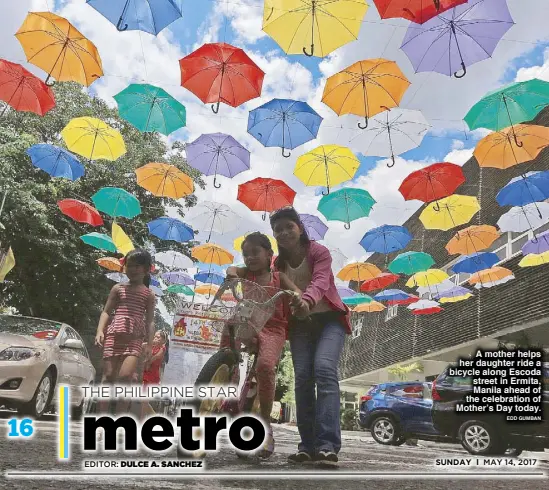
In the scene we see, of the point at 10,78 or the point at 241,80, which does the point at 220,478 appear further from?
the point at 10,78

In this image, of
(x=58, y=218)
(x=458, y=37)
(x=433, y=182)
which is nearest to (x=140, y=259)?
(x=458, y=37)

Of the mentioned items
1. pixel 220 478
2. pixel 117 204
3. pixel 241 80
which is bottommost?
pixel 220 478

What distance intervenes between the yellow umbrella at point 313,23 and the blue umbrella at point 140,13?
1.35 meters

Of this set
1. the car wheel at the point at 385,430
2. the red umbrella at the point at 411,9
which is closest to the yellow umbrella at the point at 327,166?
the red umbrella at the point at 411,9

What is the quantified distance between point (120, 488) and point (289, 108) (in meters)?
8.45

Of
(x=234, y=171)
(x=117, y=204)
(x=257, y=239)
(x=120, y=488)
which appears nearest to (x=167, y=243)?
(x=117, y=204)

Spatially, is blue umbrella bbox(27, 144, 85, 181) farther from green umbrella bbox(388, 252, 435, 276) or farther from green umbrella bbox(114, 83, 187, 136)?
green umbrella bbox(388, 252, 435, 276)

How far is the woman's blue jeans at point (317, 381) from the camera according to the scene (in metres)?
3.38

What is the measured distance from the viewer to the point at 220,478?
2711 mm

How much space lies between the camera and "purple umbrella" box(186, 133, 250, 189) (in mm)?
11453

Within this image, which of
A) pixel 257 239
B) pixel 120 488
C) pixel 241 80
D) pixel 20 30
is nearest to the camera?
pixel 120 488

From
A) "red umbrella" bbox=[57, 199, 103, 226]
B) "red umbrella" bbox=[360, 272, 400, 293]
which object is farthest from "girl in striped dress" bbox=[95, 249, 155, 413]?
"red umbrella" bbox=[360, 272, 400, 293]

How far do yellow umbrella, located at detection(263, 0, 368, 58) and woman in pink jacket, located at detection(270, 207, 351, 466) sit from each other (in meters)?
4.58

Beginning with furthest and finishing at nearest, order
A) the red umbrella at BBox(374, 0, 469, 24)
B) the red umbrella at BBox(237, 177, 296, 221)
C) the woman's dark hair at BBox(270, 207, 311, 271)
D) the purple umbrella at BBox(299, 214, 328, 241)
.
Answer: the purple umbrella at BBox(299, 214, 328, 241)
the red umbrella at BBox(237, 177, 296, 221)
the red umbrella at BBox(374, 0, 469, 24)
the woman's dark hair at BBox(270, 207, 311, 271)
